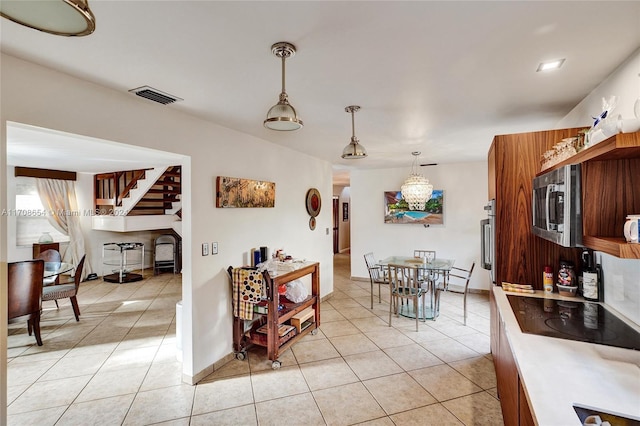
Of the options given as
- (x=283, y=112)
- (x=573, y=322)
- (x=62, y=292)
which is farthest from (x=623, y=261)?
(x=62, y=292)

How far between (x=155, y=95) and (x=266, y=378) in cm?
260

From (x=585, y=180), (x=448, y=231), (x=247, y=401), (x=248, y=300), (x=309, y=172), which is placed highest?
(x=309, y=172)

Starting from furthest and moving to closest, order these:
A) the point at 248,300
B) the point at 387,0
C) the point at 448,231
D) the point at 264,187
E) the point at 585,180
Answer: the point at 448,231
the point at 264,187
the point at 248,300
the point at 585,180
the point at 387,0

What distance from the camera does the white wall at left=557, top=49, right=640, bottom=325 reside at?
165 cm

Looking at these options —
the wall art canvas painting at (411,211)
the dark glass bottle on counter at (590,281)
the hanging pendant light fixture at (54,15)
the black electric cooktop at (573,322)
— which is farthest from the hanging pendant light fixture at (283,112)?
the wall art canvas painting at (411,211)

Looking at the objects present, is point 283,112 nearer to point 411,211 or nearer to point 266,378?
point 266,378

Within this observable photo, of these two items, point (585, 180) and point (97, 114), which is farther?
point (97, 114)

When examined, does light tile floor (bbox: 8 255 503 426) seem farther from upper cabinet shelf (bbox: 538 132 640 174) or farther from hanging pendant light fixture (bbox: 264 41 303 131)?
hanging pendant light fixture (bbox: 264 41 303 131)

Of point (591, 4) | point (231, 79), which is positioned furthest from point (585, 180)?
point (231, 79)

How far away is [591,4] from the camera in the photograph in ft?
4.08

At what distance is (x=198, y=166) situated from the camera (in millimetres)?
2770

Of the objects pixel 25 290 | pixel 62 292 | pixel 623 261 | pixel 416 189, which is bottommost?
pixel 62 292

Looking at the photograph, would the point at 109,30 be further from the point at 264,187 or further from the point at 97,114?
the point at 264,187

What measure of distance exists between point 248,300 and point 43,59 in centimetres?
235
